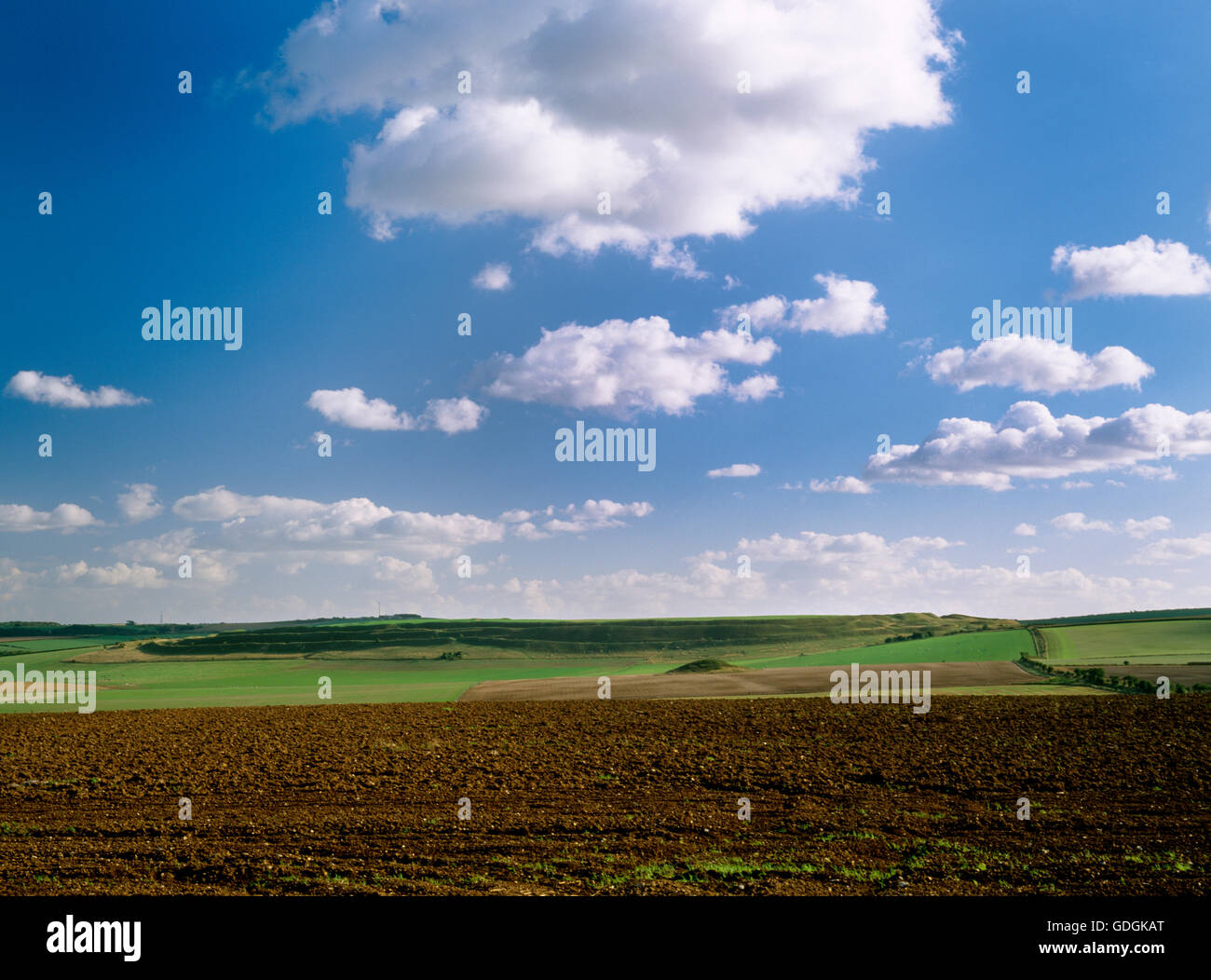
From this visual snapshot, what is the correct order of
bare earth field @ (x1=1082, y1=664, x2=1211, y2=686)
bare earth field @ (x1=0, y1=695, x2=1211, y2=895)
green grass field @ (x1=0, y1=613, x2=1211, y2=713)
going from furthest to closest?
green grass field @ (x1=0, y1=613, x2=1211, y2=713) < bare earth field @ (x1=1082, y1=664, x2=1211, y2=686) < bare earth field @ (x1=0, y1=695, x2=1211, y2=895)

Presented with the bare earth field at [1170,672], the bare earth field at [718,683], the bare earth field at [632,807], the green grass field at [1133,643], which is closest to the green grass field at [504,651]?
the green grass field at [1133,643]

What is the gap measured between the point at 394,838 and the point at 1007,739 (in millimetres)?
24502

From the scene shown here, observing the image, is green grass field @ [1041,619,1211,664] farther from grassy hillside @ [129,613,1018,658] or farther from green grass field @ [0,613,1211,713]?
grassy hillside @ [129,613,1018,658]

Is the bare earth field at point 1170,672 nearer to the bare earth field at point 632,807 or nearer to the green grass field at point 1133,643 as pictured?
the green grass field at point 1133,643

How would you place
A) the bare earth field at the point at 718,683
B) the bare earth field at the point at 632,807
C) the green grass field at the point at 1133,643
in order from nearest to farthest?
the bare earth field at the point at 632,807, the bare earth field at the point at 718,683, the green grass field at the point at 1133,643

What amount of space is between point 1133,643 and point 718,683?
5235cm

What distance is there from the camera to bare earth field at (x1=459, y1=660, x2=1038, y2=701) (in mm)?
57594

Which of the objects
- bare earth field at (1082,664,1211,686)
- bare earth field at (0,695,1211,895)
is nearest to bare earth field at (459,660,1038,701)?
bare earth field at (1082,664,1211,686)

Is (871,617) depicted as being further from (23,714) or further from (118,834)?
(118,834)

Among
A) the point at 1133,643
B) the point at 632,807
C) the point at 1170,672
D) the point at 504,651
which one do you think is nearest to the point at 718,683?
the point at 1170,672

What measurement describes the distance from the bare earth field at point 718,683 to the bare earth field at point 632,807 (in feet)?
61.4

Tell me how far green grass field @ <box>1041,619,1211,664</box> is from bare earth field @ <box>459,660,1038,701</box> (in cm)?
1176

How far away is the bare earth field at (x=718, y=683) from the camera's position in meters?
57.6

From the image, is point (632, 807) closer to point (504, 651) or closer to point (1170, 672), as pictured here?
point (1170, 672)
